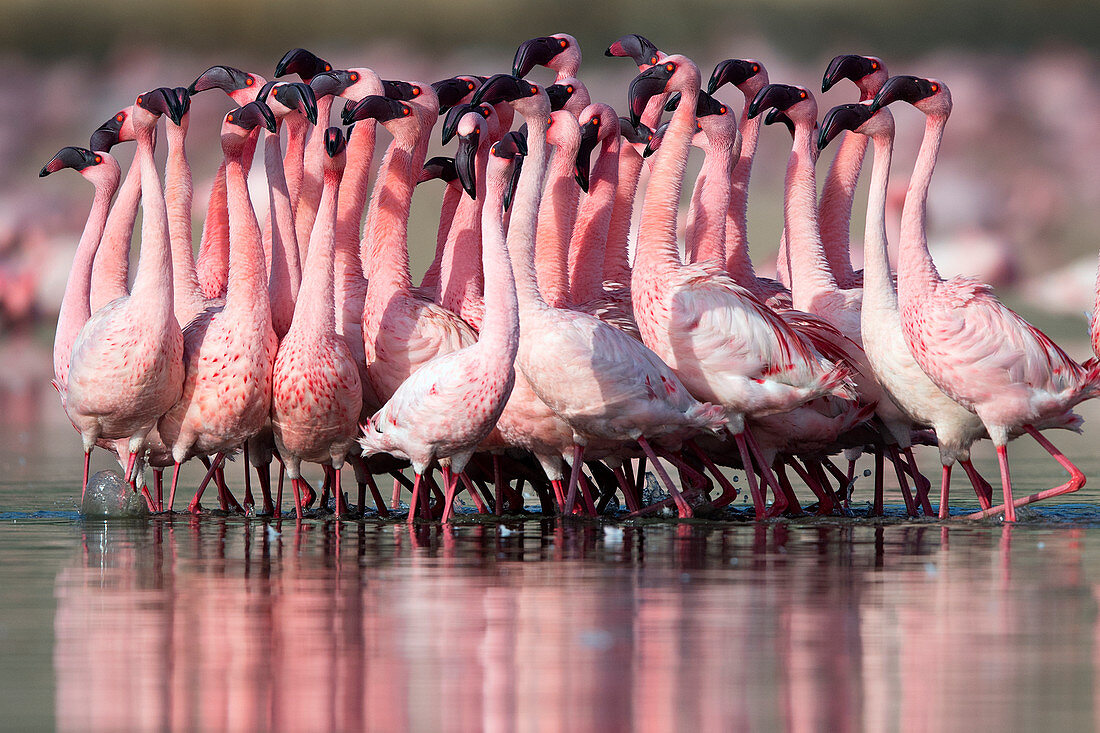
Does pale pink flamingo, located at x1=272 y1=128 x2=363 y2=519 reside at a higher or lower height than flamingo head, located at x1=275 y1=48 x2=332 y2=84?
lower

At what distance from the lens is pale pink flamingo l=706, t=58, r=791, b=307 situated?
43.1 ft

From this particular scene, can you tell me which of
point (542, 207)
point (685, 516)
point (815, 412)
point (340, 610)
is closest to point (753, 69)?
point (542, 207)

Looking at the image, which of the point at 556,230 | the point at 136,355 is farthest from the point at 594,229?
the point at 136,355

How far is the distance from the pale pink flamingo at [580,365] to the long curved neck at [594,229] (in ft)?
7.36

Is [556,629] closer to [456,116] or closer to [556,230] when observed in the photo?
[456,116]

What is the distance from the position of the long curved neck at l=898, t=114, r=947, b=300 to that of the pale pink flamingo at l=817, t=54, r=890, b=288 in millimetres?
1973

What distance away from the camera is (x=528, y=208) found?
10.6 metres

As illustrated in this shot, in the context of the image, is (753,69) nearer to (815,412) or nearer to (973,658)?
(815,412)

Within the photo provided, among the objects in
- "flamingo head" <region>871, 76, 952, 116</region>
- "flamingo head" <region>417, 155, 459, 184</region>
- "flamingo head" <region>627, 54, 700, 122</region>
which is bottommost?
"flamingo head" <region>417, 155, 459, 184</region>

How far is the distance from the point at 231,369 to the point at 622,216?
150 inches

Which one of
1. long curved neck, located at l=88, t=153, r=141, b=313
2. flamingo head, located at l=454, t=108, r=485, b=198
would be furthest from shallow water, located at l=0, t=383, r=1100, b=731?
long curved neck, located at l=88, t=153, r=141, b=313

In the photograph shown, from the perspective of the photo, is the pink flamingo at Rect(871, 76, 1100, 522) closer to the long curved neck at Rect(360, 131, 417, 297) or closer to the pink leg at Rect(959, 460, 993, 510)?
the pink leg at Rect(959, 460, 993, 510)

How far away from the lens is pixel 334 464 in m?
11.5

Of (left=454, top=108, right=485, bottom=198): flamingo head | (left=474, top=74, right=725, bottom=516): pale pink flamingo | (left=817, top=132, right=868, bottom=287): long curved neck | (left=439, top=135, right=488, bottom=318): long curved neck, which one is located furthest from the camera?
(left=817, top=132, right=868, bottom=287): long curved neck
